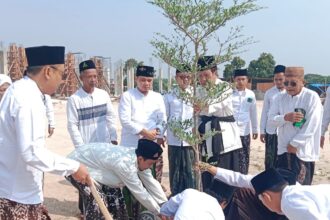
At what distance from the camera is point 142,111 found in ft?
20.2

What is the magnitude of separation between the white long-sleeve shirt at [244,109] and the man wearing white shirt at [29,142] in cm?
490

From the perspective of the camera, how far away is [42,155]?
3168 mm

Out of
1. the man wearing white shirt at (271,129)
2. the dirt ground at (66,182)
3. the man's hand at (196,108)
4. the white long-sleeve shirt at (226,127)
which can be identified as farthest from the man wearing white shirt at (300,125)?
the dirt ground at (66,182)

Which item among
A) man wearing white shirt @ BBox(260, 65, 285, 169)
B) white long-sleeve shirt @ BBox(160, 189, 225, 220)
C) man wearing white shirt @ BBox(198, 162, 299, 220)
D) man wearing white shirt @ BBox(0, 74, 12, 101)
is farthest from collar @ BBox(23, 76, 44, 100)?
man wearing white shirt @ BBox(260, 65, 285, 169)

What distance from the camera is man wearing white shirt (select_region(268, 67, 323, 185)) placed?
216 inches

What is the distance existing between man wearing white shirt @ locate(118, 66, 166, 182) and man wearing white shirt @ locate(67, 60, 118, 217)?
0.28 metres

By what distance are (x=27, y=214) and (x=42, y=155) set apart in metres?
0.49

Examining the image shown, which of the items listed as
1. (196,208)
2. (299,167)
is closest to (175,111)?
(299,167)

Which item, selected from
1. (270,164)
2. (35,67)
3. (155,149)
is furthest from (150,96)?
(35,67)

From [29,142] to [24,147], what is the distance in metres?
0.05

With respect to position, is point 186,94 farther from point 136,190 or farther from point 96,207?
point 96,207

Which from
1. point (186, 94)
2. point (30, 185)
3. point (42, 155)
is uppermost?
point (186, 94)

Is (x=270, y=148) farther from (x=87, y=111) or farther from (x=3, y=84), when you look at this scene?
(x=3, y=84)

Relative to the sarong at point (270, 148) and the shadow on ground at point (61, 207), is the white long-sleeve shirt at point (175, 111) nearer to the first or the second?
the shadow on ground at point (61, 207)
